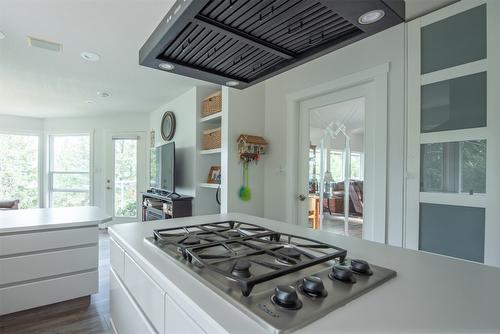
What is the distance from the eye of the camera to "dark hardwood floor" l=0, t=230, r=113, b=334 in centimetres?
191

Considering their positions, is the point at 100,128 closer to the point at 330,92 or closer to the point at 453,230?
the point at 330,92

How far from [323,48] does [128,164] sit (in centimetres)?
539

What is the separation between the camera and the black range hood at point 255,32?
681 millimetres

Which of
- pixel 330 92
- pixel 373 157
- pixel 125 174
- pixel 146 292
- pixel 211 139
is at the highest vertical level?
pixel 330 92

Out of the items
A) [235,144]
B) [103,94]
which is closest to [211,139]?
[235,144]

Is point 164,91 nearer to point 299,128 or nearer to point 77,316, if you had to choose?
point 299,128

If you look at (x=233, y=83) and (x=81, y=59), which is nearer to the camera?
(x=233, y=83)

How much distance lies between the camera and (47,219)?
6.89 ft

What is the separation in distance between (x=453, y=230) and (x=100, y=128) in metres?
5.99

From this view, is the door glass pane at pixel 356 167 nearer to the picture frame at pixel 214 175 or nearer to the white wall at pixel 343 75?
the white wall at pixel 343 75

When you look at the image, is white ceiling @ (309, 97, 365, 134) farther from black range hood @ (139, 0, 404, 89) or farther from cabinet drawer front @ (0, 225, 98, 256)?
cabinet drawer front @ (0, 225, 98, 256)

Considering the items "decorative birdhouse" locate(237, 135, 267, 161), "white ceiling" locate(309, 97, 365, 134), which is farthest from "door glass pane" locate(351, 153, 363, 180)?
"decorative birdhouse" locate(237, 135, 267, 161)

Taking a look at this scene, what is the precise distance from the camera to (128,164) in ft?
18.0

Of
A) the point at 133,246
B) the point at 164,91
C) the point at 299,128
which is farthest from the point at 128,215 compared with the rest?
the point at 133,246
